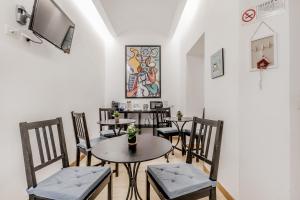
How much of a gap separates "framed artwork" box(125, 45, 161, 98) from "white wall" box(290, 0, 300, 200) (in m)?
3.97

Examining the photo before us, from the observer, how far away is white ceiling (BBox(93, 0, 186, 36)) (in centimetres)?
348

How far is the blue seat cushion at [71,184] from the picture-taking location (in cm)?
121

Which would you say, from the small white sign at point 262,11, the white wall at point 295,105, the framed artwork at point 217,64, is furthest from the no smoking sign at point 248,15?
the framed artwork at point 217,64

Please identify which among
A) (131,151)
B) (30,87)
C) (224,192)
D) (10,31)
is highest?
(10,31)

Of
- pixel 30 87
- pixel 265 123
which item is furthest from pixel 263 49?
pixel 30 87

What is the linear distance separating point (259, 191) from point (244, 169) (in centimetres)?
22

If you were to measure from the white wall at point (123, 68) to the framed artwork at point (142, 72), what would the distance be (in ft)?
0.44

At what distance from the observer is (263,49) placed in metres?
1.41

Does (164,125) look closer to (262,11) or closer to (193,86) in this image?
(193,86)

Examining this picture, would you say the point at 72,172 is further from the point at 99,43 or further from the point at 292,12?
the point at 99,43

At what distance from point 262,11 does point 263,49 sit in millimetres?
333

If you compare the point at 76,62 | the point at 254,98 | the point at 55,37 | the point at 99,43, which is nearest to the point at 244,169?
the point at 254,98

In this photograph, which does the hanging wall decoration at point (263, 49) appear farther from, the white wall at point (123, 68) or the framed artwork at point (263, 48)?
the white wall at point (123, 68)

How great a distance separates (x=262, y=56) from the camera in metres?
1.42
